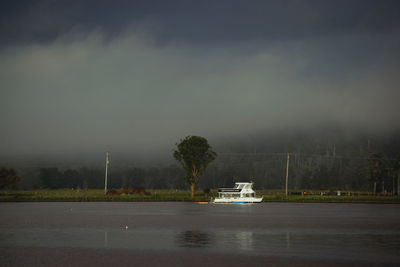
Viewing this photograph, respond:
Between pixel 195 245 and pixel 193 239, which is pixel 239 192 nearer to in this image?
pixel 193 239

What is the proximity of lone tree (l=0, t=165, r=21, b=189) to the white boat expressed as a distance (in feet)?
334

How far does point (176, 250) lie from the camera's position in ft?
105

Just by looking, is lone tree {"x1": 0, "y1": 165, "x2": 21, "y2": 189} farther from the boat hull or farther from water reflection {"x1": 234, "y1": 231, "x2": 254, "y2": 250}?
water reflection {"x1": 234, "y1": 231, "x2": 254, "y2": 250}

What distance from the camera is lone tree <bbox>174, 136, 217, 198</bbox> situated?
6363 inches

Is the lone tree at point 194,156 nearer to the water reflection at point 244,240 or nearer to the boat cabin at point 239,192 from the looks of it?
the boat cabin at point 239,192

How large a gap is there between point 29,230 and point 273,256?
25230mm

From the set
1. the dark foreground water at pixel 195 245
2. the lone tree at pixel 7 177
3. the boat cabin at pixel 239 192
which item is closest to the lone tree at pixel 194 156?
the boat cabin at pixel 239 192

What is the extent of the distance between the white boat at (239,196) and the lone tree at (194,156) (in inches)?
1126

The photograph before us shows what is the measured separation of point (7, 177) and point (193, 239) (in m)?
174

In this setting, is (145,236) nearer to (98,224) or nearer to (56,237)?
(56,237)

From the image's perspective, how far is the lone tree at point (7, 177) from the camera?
193 metres

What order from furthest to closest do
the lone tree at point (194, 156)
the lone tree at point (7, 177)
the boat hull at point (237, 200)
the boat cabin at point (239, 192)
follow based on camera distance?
the lone tree at point (7, 177) → the lone tree at point (194, 156) → the boat cabin at point (239, 192) → the boat hull at point (237, 200)

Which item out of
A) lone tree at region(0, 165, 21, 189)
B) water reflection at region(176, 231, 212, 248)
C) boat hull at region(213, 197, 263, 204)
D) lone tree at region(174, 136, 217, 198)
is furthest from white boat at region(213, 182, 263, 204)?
lone tree at region(0, 165, 21, 189)

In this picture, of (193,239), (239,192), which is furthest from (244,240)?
(239,192)
